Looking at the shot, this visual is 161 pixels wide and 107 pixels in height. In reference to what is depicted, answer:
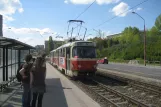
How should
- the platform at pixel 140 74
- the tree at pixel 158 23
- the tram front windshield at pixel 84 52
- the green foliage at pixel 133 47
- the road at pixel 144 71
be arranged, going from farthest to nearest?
the tree at pixel 158 23 → the green foliage at pixel 133 47 → the road at pixel 144 71 → the platform at pixel 140 74 → the tram front windshield at pixel 84 52

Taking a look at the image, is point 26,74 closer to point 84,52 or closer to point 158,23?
point 84,52

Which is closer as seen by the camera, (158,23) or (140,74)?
(140,74)

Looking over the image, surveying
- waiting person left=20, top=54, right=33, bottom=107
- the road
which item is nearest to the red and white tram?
the road

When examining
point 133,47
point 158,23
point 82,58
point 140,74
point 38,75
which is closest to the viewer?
point 38,75

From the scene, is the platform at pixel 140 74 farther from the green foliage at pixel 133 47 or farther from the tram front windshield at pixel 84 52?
the green foliage at pixel 133 47

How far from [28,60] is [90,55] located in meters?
12.2

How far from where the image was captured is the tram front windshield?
19734mm

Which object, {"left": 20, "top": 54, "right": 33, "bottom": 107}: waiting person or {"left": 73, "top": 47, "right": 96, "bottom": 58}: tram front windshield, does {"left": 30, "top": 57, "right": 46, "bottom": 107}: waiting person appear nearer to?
{"left": 20, "top": 54, "right": 33, "bottom": 107}: waiting person

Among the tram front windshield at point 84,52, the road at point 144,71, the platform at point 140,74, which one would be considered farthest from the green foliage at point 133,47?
the tram front windshield at point 84,52

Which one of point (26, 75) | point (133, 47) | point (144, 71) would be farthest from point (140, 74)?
point (133, 47)

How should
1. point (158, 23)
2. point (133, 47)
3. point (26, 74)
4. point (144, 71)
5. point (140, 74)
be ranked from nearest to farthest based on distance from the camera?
point (26, 74)
point (140, 74)
point (144, 71)
point (133, 47)
point (158, 23)

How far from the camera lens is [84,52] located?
20.0 m

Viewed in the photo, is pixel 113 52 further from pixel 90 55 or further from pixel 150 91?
pixel 150 91

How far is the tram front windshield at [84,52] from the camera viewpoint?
1973 cm
